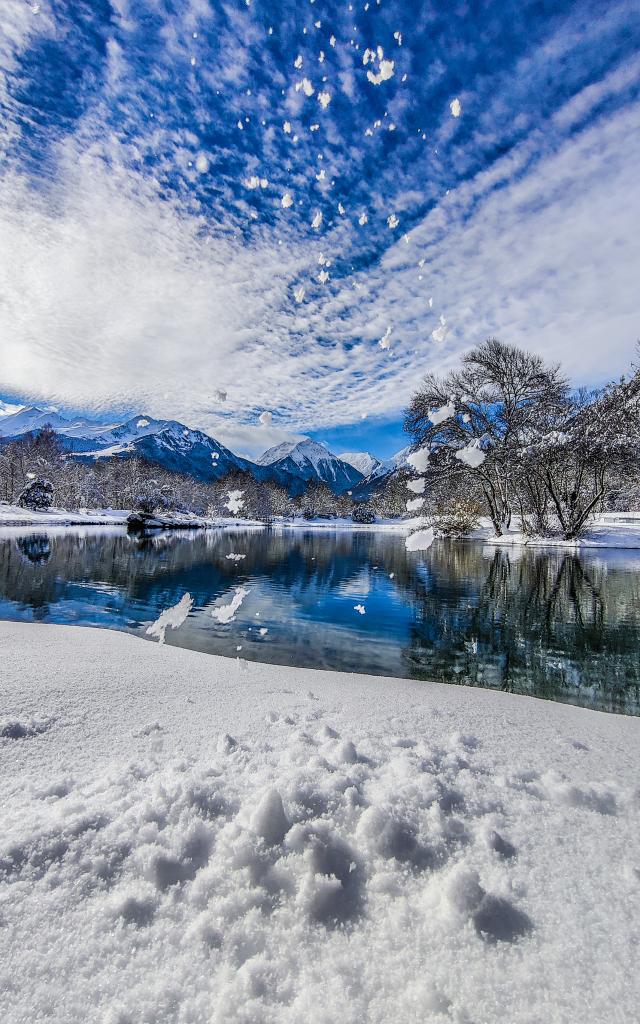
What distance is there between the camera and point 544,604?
10445 millimetres

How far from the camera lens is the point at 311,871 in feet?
6.16

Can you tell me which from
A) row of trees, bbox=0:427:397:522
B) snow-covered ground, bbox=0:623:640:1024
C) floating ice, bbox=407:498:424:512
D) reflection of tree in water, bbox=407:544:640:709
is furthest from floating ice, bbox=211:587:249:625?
row of trees, bbox=0:427:397:522

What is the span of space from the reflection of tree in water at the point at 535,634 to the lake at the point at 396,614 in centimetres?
3

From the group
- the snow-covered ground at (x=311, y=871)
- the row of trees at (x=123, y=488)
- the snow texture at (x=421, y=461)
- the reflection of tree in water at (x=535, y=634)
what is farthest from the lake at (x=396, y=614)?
the row of trees at (x=123, y=488)

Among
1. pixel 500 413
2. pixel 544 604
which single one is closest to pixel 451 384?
pixel 500 413

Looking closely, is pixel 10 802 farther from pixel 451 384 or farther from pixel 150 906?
pixel 451 384

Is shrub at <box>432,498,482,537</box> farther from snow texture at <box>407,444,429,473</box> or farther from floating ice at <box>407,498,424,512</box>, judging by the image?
floating ice at <box>407,498,424,512</box>

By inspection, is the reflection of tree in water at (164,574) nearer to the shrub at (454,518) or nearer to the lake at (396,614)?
the lake at (396,614)

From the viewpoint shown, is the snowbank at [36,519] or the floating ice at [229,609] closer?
the floating ice at [229,609]

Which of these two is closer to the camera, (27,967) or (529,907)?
(27,967)

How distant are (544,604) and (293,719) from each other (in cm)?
920

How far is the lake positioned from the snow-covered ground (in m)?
2.76

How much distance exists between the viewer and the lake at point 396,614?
5914 mm

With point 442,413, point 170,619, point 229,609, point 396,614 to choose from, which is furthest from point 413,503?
point 170,619
